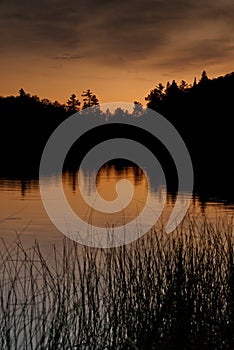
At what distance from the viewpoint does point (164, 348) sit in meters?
6.33

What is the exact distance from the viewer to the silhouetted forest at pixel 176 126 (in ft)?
197

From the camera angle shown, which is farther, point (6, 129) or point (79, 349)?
point (6, 129)

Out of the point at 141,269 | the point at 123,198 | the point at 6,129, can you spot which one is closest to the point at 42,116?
the point at 6,129

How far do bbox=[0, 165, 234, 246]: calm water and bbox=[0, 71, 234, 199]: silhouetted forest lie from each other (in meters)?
4.83

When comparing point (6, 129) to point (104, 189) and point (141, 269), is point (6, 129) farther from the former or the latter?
point (141, 269)

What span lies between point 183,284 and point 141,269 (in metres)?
0.65

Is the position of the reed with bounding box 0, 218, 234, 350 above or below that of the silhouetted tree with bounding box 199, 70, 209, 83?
below

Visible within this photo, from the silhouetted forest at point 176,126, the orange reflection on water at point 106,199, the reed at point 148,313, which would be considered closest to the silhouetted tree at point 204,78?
the silhouetted forest at point 176,126

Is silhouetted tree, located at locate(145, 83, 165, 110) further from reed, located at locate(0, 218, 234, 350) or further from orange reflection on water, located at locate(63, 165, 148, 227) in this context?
reed, located at locate(0, 218, 234, 350)

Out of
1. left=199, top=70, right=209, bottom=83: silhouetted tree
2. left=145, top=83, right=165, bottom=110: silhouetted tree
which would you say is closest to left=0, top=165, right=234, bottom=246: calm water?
left=199, top=70, right=209, bottom=83: silhouetted tree

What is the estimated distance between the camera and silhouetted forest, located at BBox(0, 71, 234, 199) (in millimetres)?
60034

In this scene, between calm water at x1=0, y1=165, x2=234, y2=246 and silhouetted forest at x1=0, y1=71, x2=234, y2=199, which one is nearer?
calm water at x1=0, y1=165, x2=234, y2=246

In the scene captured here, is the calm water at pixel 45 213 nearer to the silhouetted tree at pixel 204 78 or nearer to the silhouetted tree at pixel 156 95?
the silhouetted tree at pixel 204 78

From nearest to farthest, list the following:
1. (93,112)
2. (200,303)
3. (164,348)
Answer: (164,348) < (200,303) < (93,112)
